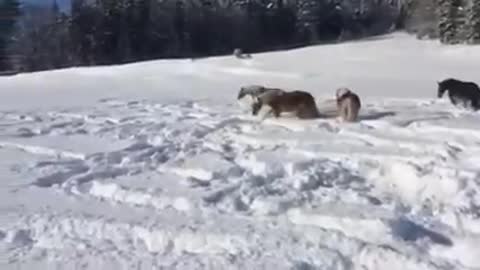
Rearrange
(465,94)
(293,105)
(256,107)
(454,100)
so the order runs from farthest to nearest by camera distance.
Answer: (454,100) → (465,94) → (256,107) → (293,105)

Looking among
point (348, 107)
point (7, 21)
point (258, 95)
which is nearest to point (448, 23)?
point (258, 95)

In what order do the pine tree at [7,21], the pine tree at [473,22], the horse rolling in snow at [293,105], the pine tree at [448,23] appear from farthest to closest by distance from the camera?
1. the pine tree at [7,21]
2. the pine tree at [448,23]
3. the pine tree at [473,22]
4. the horse rolling in snow at [293,105]

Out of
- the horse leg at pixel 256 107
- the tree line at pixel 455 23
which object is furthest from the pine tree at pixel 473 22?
the horse leg at pixel 256 107

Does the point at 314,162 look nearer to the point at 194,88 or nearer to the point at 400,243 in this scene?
the point at 400,243

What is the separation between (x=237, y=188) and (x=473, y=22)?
2942 cm

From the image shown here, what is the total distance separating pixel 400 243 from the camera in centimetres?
544

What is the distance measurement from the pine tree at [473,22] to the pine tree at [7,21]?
31.8m

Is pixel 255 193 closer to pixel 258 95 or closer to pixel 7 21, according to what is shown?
pixel 258 95

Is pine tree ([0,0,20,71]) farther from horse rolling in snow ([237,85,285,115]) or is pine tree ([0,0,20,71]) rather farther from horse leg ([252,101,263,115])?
horse leg ([252,101,263,115])

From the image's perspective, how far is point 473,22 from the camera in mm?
34438

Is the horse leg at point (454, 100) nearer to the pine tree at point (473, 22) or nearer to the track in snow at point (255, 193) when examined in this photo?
the track in snow at point (255, 193)

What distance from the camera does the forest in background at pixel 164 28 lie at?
5606cm

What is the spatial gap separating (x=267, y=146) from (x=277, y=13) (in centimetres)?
5906

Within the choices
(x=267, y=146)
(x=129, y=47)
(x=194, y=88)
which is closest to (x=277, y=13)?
(x=129, y=47)
